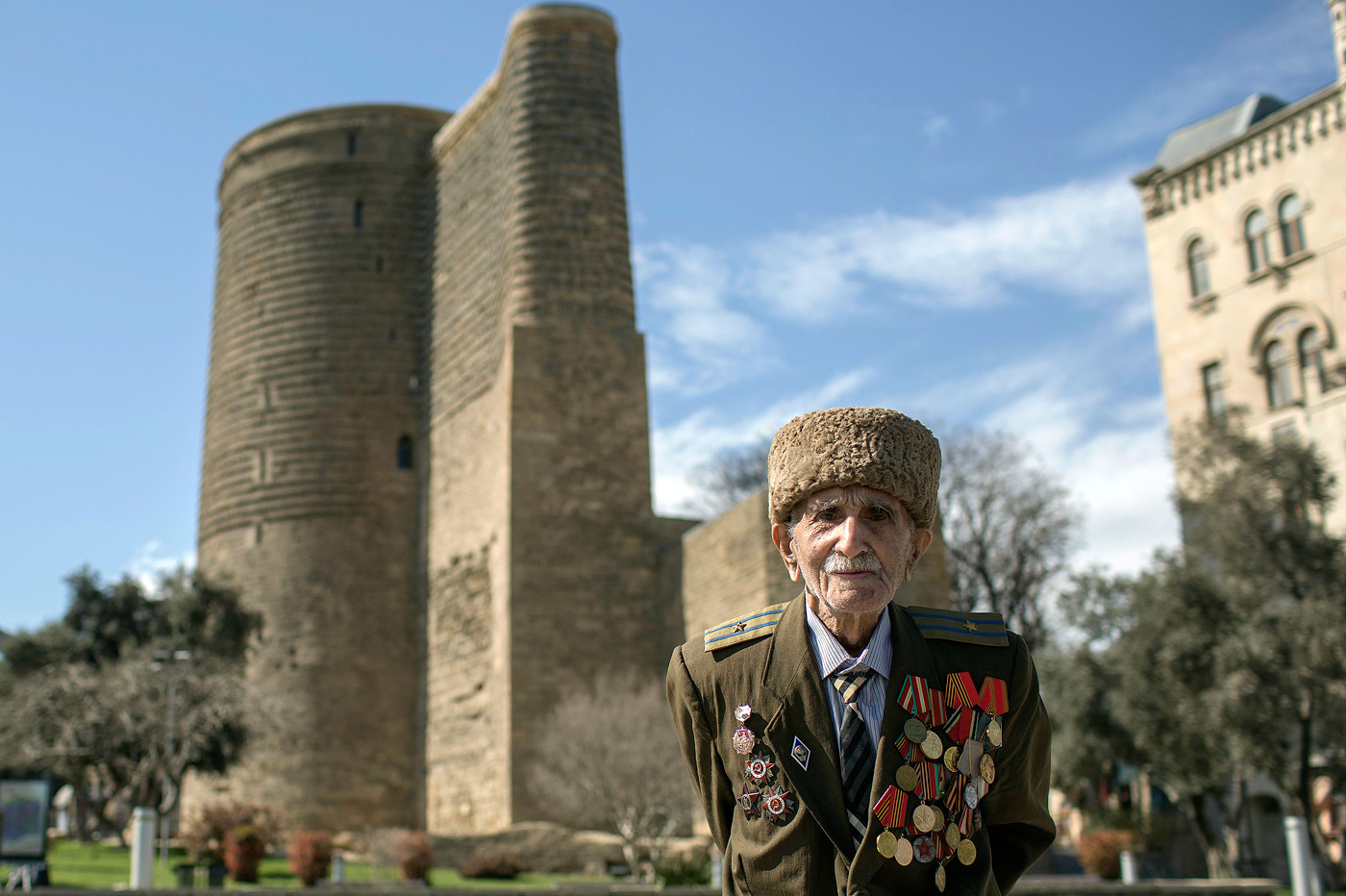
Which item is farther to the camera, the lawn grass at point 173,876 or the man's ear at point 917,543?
the lawn grass at point 173,876

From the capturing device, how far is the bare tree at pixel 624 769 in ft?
53.6

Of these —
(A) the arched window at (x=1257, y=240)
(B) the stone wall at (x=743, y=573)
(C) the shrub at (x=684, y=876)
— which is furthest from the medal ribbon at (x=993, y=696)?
(A) the arched window at (x=1257, y=240)

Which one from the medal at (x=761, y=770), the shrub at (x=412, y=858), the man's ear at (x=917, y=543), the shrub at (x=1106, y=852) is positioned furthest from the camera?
the shrub at (x=1106, y=852)

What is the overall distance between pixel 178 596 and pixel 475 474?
578 centimetres

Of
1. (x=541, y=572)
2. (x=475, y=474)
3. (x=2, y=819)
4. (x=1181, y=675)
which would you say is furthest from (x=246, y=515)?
(x=1181, y=675)

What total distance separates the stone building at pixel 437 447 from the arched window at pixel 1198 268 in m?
13.1

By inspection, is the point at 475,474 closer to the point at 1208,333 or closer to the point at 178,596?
the point at 178,596

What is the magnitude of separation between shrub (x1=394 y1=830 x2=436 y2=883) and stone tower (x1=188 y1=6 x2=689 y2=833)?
3.03 metres

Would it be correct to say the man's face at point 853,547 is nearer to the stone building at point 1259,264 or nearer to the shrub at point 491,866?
the shrub at point 491,866

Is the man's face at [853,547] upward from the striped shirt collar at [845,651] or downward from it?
upward

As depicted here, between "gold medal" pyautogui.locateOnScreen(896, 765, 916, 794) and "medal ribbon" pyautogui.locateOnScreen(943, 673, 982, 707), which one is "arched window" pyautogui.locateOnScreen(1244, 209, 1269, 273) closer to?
"medal ribbon" pyautogui.locateOnScreen(943, 673, 982, 707)

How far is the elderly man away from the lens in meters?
2.38

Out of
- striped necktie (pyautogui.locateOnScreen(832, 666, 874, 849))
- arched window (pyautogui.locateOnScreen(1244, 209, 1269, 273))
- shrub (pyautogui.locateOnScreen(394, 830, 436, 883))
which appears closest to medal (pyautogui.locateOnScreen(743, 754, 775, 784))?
striped necktie (pyautogui.locateOnScreen(832, 666, 874, 849))

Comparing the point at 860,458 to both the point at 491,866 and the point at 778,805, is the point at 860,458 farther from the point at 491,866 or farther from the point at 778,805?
the point at 491,866
